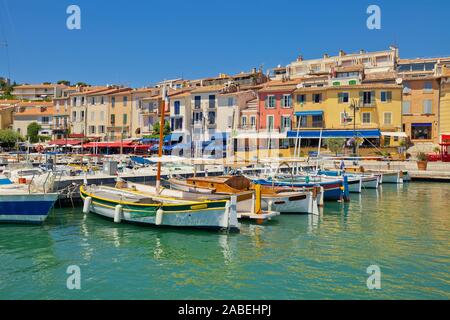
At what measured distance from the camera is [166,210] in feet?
63.8

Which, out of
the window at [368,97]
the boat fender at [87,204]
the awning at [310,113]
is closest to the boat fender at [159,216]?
the boat fender at [87,204]

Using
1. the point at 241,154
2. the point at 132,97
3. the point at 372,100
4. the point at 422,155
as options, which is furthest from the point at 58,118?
the point at 422,155

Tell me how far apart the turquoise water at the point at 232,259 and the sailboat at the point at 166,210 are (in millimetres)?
485

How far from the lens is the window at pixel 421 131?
5784 centimetres

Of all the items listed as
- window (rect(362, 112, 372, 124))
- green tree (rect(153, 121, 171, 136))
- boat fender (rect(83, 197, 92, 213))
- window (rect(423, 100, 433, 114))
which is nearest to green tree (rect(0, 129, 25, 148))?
green tree (rect(153, 121, 171, 136))

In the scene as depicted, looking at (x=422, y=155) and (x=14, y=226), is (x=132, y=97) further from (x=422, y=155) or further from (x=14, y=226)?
(x=14, y=226)

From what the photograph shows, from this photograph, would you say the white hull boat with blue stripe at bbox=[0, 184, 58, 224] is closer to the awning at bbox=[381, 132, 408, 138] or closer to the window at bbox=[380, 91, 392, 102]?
→ the awning at bbox=[381, 132, 408, 138]

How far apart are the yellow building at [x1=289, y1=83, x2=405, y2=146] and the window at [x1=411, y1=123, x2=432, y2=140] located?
9.30 feet

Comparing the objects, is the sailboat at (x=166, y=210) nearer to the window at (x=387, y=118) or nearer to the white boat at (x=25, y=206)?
the white boat at (x=25, y=206)

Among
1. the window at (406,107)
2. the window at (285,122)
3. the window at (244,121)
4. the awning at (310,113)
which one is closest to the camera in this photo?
the window at (406,107)

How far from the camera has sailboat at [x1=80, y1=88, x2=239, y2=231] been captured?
18.7 meters

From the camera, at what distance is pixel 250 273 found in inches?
535

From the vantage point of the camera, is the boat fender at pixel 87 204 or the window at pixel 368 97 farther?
the window at pixel 368 97
